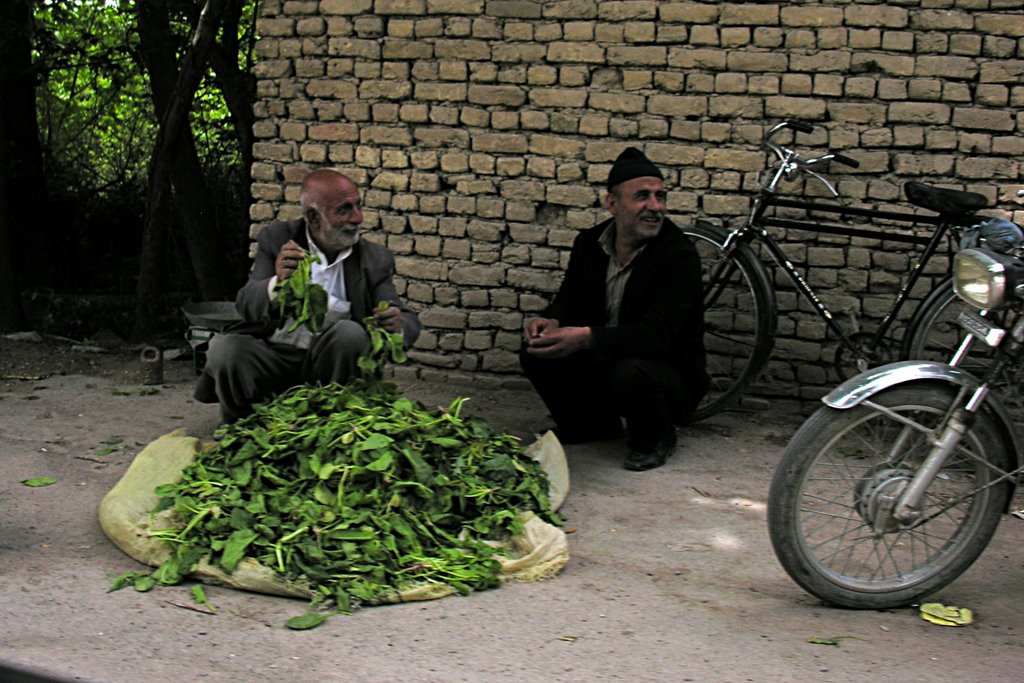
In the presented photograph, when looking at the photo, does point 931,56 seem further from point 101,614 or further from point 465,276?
point 101,614

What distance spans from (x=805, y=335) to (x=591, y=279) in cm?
141

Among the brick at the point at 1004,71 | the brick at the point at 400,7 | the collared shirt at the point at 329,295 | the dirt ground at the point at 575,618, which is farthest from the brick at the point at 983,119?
the collared shirt at the point at 329,295

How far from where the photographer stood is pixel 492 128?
20.6ft

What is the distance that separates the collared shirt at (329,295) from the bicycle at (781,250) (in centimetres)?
181

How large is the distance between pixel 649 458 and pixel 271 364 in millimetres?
1706

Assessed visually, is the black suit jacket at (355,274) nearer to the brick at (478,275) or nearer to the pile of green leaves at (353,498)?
the pile of green leaves at (353,498)

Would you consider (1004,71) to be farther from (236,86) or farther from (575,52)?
(236,86)

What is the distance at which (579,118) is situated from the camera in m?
6.11

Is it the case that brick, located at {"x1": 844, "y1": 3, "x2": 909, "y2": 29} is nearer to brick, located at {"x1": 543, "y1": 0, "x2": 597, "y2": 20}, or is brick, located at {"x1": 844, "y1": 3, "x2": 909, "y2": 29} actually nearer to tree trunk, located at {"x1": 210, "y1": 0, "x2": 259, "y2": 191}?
brick, located at {"x1": 543, "y1": 0, "x2": 597, "y2": 20}

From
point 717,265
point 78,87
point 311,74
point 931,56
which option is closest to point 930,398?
point 717,265

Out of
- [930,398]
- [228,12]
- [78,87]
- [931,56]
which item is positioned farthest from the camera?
[78,87]

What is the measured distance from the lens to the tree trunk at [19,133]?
844 cm

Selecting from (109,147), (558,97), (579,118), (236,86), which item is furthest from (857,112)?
(109,147)

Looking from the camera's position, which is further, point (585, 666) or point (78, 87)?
point (78, 87)
